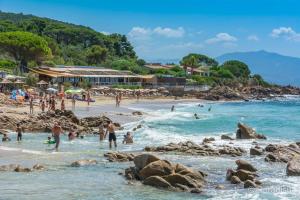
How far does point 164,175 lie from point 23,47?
228ft

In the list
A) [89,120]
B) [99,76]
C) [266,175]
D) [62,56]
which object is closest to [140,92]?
[99,76]

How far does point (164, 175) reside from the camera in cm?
1873

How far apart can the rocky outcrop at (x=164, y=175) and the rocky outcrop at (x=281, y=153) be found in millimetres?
5976

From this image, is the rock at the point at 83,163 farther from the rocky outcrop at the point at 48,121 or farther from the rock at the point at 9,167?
the rocky outcrop at the point at 48,121

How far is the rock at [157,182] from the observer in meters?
18.2

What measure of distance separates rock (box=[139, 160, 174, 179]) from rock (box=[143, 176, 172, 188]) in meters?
0.39

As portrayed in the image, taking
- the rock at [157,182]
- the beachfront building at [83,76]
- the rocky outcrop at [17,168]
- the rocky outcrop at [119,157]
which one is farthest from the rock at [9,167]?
the beachfront building at [83,76]

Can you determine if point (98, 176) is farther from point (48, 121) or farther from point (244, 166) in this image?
point (48, 121)

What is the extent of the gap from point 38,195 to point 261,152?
1387cm

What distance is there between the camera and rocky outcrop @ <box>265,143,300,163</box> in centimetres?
2464

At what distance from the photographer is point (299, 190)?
18141 mm

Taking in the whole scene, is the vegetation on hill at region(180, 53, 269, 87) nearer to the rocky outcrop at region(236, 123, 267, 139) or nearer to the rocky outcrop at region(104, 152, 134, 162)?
the rocky outcrop at region(236, 123, 267, 139)

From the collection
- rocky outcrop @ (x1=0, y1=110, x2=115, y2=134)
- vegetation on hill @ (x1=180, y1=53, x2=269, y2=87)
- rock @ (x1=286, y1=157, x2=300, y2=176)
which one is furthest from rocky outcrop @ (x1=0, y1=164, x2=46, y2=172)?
vegetation on hill @ (x1=180, y1=53, x2=269, y2=87)

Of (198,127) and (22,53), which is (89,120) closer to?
(198,127)
